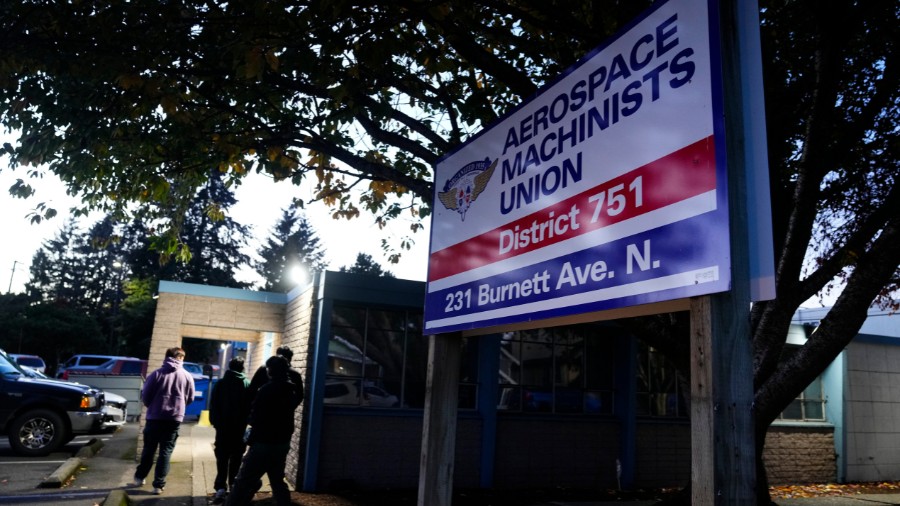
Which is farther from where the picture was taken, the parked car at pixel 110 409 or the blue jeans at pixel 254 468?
the parked car at pixel 110 409

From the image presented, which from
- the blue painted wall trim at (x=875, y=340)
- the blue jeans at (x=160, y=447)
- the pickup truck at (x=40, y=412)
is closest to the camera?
the blue jeans at (x=160, y=447)

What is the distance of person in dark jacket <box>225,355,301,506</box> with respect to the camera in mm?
6629

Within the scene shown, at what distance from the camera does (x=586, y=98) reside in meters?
3.41

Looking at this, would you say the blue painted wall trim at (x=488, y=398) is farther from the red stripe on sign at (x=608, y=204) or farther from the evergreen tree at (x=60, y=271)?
the evergreen tree at (x=60, y=271)

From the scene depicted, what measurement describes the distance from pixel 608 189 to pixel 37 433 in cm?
1245

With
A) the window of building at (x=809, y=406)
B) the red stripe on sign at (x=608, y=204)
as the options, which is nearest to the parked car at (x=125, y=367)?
the window of building at (x=809, y=406)

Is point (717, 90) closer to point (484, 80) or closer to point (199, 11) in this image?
point (199, 11)

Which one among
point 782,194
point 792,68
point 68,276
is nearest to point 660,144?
point 782,194

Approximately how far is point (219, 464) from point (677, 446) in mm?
8096

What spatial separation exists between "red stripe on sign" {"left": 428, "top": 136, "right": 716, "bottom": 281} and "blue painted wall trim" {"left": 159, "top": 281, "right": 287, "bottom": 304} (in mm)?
9582

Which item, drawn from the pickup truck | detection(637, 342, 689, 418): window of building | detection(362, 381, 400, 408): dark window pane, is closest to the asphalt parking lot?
the pickup truck

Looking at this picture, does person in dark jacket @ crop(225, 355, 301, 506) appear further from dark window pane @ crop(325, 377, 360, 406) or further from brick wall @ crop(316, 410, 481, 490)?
dark window pane @ crop(325, 377, 360, 406)

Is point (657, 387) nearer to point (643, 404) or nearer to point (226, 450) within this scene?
point (643, 404)

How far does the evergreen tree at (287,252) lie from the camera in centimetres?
5897
